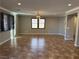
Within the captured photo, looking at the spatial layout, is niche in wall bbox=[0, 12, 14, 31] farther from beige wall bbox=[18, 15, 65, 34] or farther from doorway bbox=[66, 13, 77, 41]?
beige wall bbox=[18, 15, 65, 34]

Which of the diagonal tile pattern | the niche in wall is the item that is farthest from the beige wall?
the diagonal tile pattern

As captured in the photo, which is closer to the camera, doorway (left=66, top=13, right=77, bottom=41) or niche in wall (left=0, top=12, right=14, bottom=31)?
niche in wall (left=0, top=12, right=14, bottom=31)

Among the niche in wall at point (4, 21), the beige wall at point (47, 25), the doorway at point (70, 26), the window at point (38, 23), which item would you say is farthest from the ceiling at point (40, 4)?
the window at point (38, 23)

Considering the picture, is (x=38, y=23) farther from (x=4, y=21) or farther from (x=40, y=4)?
(x=40, y=4)

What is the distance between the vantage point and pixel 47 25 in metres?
14.7

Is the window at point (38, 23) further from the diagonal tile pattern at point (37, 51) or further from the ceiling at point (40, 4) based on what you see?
the diagonal tile pattern at point (37, 51)

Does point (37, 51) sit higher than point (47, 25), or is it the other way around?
point (47, 25)

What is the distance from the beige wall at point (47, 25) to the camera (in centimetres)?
1426

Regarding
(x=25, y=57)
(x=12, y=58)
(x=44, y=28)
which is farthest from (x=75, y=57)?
(x=44, y=28)

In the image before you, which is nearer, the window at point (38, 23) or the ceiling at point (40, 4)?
the ceiling at point (40, 4)

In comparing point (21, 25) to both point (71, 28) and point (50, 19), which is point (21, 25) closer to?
Answer: point (50, 19)

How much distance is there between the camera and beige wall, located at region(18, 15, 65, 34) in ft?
46.8

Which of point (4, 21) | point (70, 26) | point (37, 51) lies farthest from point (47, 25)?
point (37, 51)

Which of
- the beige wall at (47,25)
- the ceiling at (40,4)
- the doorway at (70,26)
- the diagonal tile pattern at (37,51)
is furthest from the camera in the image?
the beige wall at (47,25)
